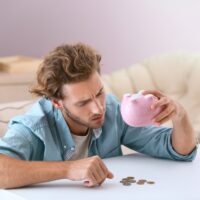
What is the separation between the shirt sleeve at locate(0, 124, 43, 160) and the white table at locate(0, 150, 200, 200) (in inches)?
4.7

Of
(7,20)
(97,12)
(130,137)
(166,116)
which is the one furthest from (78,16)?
(166,116)

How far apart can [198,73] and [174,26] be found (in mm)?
425

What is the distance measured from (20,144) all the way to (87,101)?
0.22 metres

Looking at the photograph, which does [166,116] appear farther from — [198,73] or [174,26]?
[174,26]

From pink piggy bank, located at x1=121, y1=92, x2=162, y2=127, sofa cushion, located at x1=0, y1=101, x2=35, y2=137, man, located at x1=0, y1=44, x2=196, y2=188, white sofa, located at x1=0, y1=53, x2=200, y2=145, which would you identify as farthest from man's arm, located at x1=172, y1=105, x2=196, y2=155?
white sofa, located at x1=0, y1=53, x2=200, y2=145

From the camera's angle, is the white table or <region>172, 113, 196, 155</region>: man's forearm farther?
<region>172, 113, 196, 155</region>: man's forearm

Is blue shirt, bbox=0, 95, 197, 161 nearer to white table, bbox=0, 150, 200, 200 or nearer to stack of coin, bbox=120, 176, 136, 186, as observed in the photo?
white table, bbox=0, 150, 200, 200

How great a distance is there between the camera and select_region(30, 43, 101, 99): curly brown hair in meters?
1.42

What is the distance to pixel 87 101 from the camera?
56.1 inches

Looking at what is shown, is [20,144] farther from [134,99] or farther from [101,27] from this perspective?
[101,27]

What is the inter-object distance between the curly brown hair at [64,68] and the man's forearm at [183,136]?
0.96ft

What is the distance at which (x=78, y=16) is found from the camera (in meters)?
3.10

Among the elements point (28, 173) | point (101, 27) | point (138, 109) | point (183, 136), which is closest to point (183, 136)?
point (183, 136)

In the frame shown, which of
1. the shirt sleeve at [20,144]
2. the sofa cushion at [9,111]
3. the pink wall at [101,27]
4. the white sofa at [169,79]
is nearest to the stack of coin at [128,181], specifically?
the shirt sleeve at [20,144]
